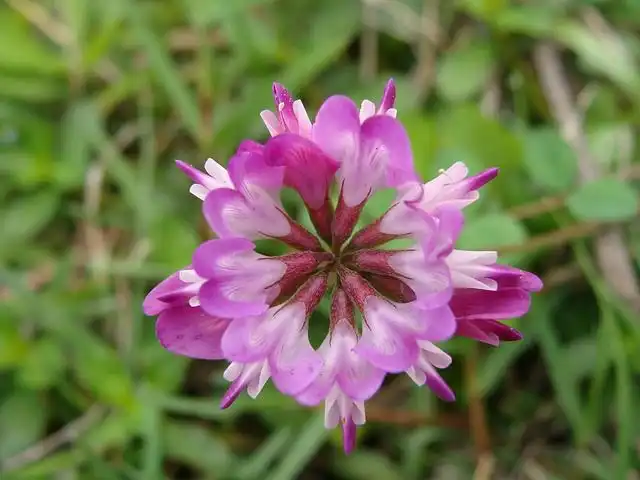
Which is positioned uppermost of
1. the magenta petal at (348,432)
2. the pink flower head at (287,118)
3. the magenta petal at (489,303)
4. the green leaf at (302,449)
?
the pink flower head at (287,118)

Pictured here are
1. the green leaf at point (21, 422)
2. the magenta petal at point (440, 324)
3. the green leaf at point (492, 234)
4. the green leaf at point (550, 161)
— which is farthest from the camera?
the green leaf at point (21, 422)

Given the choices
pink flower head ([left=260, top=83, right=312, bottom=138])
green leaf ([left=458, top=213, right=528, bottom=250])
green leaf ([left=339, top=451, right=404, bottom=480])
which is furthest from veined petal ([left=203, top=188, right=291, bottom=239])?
green leaf ([left=339, top=451, right=404, bottom=480])

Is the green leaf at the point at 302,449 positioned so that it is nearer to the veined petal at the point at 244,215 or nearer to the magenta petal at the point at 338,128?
the veined petal at the point at 244,215

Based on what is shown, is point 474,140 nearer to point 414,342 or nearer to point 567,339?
point 567,339

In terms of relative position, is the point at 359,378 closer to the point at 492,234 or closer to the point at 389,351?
the point at 389,351

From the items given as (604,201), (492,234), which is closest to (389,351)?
(492,234)

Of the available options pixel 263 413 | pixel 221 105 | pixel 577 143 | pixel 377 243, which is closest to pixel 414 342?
pixel 377 243

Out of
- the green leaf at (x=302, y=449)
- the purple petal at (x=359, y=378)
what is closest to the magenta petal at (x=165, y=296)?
the purple petal at (x=359, y=378)
